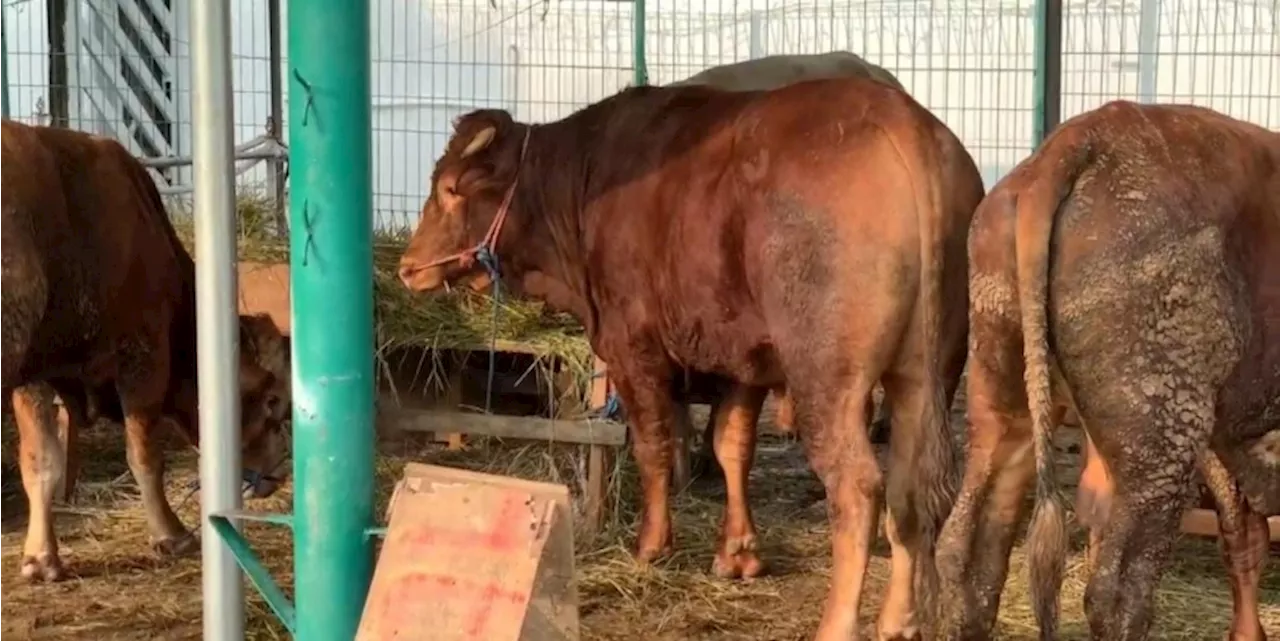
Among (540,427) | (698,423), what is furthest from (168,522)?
(698,423)

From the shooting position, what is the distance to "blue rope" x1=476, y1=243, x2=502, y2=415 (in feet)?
22.9

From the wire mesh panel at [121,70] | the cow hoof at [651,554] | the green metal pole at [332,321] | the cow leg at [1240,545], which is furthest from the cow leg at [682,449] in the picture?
the green metal pole at [332,321]

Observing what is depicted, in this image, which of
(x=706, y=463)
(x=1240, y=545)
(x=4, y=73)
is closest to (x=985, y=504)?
(x=1240, y=545)

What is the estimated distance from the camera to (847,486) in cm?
537

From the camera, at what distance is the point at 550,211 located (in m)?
6.96

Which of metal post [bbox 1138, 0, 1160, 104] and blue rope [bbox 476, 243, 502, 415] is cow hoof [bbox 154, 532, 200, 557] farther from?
metal post [bbox 1138, 0, 1160, 104]

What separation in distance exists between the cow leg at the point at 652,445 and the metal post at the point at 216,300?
9.26ft

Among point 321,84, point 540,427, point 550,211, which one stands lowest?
point 540,427

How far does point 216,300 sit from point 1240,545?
3.51 metres

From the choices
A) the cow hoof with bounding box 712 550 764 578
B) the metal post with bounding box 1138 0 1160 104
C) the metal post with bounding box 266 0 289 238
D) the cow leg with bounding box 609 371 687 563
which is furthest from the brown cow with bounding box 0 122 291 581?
the metal post with bounding box 1138 0 1160 104

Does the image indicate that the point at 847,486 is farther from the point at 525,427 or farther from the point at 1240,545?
the point at 525,427

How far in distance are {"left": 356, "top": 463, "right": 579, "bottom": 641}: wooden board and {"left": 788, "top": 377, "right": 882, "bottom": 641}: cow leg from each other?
1.79 meters

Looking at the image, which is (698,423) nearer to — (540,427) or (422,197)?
(540,427)

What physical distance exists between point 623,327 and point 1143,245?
2.57 metres
